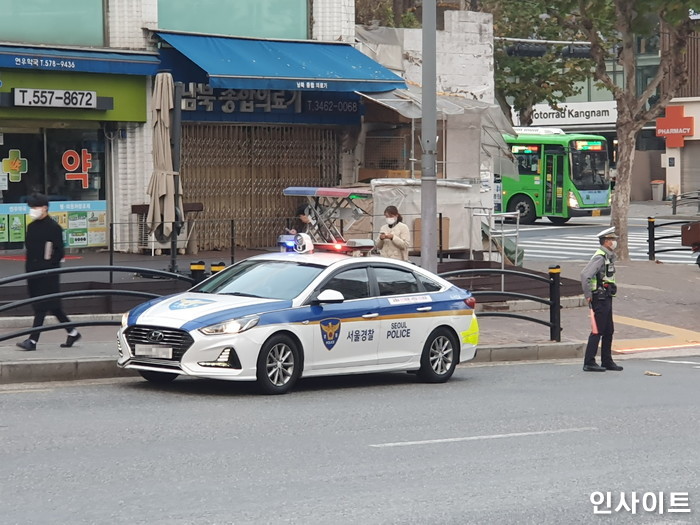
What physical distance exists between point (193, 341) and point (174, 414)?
118 cm

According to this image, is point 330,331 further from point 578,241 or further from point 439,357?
point 578,241

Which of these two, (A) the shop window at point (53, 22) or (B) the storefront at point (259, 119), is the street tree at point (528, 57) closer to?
(B) the storefront at point (259, 119)

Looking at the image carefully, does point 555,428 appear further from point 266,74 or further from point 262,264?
point 266,74

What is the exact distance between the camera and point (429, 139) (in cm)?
1795

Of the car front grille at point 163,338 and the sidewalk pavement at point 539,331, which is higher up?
the car front grille at point 163,338

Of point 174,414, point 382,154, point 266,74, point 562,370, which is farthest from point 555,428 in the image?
point 382,154

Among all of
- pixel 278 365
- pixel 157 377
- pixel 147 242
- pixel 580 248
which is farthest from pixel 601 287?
pixel 580 248

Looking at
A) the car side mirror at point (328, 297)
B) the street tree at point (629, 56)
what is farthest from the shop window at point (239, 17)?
the car side mirror at point (328, 297)

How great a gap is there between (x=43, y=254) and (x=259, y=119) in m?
11.3

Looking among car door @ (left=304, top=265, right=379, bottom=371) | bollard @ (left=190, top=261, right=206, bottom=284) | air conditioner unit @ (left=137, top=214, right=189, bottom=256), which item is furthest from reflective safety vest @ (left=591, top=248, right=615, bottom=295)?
air conditioner unit @ (left=137, top=214, right=189, bottom=256)

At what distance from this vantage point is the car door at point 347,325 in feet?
44.8

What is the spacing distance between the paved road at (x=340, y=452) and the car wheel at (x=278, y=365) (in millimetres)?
195

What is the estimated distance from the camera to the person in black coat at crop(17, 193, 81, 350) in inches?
593

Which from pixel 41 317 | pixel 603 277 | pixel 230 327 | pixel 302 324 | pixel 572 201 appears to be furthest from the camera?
pixel 572 201
